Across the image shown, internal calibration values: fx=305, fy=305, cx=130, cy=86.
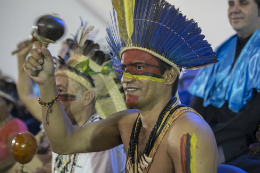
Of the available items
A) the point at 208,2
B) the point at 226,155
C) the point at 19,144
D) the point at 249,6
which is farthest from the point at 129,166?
the point at 208,2

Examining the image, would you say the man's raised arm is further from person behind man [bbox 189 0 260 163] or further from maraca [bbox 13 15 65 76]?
person behind man [bbox 189 0 260 163]

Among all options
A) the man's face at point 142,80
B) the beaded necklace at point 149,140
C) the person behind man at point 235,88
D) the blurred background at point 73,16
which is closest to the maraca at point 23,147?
the beaded necklace at point 149,140

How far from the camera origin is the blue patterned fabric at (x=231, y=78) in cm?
283

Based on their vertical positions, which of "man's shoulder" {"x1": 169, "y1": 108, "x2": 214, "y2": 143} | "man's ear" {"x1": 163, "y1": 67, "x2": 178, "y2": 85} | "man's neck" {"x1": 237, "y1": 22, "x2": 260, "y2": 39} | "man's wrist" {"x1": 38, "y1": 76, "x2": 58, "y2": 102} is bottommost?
"man's shoulder" {"x1": 169, "y1": 108, "x2": 214, "y2": 143}

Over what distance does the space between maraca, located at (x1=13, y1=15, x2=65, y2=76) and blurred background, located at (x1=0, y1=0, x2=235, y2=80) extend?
1266 mm

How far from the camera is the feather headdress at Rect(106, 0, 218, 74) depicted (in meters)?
1.57

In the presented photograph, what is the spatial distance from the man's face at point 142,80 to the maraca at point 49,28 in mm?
393

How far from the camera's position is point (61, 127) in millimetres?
1732

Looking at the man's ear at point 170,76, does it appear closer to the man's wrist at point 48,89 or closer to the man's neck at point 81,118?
the man's wrist at point 48,89

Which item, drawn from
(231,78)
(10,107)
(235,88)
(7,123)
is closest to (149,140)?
(235,88)

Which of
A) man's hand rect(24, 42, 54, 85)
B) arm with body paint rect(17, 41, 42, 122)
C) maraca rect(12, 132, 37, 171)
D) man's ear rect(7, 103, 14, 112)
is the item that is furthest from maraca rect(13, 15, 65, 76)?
man's ear rect(7, 103, 14, 112)

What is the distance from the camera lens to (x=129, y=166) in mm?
1661

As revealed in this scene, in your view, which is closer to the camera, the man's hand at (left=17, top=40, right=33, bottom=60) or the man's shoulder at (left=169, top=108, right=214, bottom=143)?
the man's shoulder at (left=169, top=108, right=214, bottom=143)

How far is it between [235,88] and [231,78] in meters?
0.16
